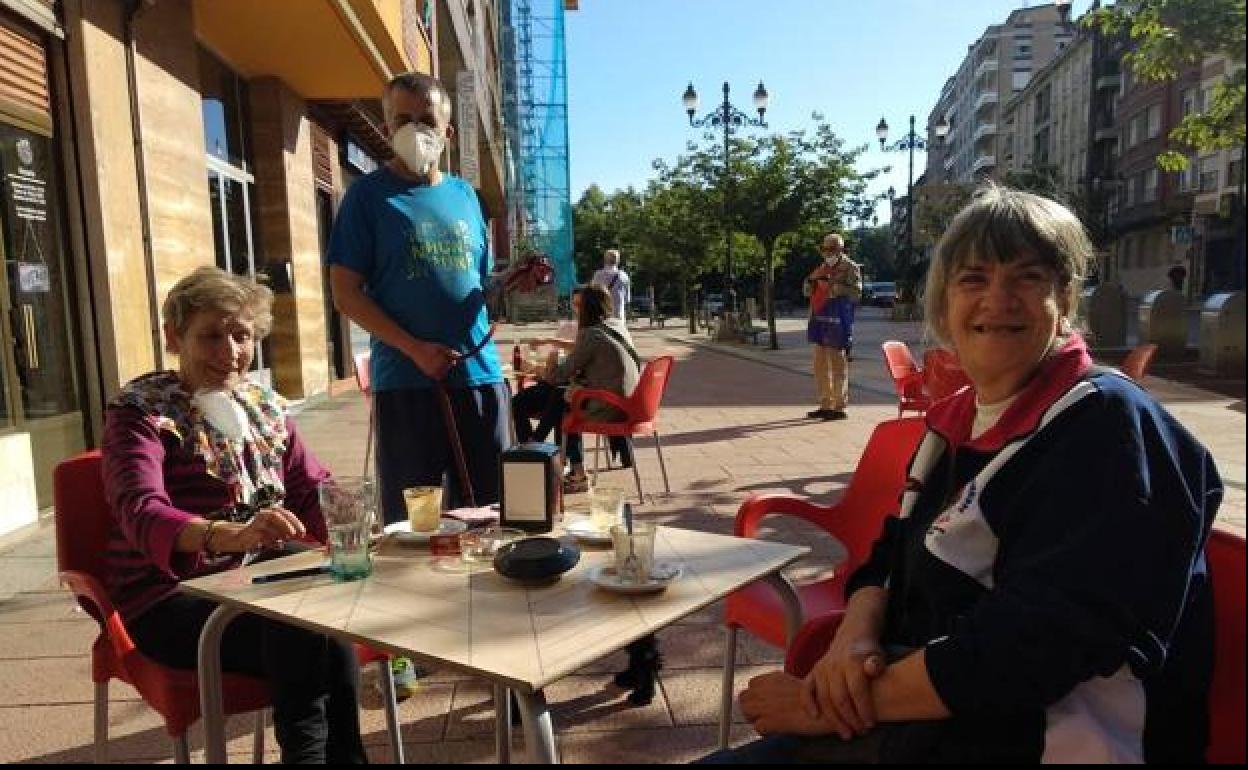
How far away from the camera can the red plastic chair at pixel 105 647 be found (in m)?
1.80

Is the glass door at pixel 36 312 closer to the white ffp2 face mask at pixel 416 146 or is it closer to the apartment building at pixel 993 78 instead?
the white ffp2 face mask at pixel 416 146

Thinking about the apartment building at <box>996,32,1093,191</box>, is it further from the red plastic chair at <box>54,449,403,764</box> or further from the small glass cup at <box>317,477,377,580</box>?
the red plastic chair at <box>54,449,403,764</box>

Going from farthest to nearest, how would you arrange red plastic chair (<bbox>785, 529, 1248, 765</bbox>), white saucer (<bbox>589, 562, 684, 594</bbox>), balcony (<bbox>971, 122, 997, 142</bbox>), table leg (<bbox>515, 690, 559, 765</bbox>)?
balcony (<bbox>971, 122, 997, 142</bbox>) → white saucer (<bbox>589, 562, 684, 594</bbox>) → table leg (<bbox>515, 690, 559, 765</bbox>) → red plastic chair (<bbox>785, 529, 1248, 765</bbox>)

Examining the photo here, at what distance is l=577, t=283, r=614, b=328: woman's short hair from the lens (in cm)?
545

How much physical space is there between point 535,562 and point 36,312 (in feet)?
15.2

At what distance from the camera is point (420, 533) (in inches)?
77.0

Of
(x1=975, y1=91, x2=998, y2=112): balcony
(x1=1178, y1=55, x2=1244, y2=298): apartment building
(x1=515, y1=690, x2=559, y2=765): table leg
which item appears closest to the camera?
(x1=1178, y1=55, x2=1244, y2=298): apartment building

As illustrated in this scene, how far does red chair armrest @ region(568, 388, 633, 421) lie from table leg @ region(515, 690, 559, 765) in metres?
3.86

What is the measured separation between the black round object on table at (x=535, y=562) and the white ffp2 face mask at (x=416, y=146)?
4.96ft

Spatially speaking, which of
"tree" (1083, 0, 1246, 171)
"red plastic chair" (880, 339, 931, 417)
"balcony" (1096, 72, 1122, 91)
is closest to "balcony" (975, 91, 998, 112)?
"balcony" (1096, 72, 1122, 91)

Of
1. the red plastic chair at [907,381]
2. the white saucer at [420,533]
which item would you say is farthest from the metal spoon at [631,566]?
the red plastic chair at [907,381]

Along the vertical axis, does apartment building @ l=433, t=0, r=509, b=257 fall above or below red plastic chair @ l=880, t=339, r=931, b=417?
above

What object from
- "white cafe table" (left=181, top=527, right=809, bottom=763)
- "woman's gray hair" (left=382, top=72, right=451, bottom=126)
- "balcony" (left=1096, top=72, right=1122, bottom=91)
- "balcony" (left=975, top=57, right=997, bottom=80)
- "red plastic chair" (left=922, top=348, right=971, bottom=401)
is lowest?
"white cafe table" (left=181, top=527, right=809, bottom=763)

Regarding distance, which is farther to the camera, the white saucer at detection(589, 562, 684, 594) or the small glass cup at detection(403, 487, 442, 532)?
the small glass cup at detection(403, 487, 442, 532)
